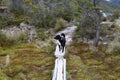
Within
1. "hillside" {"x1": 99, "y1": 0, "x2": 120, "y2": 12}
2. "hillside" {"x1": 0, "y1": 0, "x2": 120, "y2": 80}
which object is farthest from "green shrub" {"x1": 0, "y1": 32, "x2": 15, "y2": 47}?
"hillside" {"x1": 99, "y1": 0, "x2": 120, "y2": 12}

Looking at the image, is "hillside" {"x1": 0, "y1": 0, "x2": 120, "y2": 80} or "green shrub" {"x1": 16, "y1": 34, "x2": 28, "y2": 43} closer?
"hillside" {"x1": 0, "y1": 0, "x2": 120, "y2": 80}

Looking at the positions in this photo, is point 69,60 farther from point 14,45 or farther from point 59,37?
point 14,45

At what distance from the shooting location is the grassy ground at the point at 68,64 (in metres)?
14.3

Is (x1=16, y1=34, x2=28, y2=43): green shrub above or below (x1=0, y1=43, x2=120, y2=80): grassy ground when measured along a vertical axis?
above

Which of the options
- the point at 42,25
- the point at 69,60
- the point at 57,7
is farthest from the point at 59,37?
the point at 57,7

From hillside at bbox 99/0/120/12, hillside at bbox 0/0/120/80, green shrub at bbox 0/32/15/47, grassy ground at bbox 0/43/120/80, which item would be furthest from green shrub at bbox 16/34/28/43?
hillside at bbox 99/0/120/12

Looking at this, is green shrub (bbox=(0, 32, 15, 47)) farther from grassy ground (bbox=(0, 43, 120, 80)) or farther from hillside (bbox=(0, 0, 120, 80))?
grassy ground (bbox=(0, 43, 120, 80))

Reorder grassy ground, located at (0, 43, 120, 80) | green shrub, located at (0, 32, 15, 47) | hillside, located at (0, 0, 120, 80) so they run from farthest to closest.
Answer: green shrub, located at (0, 32, 15, 47), hillside, located at (0, 0, 120, 80), grassy ground, located at (0, 43, 120, 80)

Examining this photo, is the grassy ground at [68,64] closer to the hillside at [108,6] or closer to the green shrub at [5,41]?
the green shrub at [5,41]

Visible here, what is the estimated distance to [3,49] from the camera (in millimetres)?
19766

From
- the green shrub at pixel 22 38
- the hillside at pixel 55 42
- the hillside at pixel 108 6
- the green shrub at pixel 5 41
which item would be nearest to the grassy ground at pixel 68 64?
the hillside at pixel 55 42

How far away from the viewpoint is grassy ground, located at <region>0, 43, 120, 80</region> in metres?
14.3

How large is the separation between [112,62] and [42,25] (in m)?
12.9

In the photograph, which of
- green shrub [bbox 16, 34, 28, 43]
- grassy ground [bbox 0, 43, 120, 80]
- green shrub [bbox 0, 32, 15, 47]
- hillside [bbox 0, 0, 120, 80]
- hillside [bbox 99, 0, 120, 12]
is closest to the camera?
grassy ground [bbox 0, 43, 120, 80]
